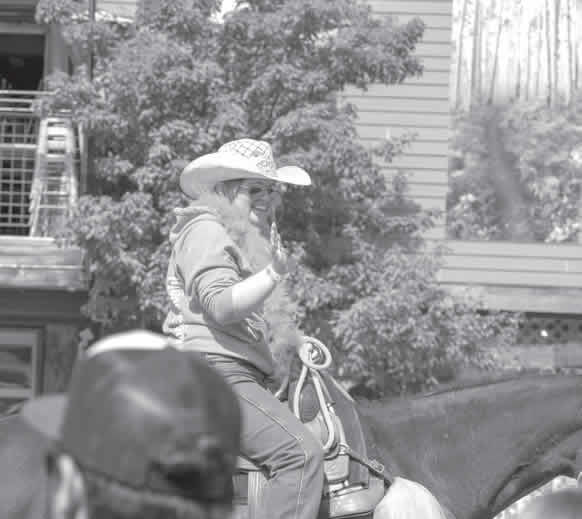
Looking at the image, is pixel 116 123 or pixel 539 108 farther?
pixel 539 108

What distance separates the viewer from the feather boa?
4043 mm

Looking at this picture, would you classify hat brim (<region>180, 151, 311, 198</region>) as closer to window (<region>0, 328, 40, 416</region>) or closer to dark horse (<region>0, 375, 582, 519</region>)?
dark horse (<region>0, 375, 582, 519</region>)

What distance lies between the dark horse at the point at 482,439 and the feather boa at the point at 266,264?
473 millimetres

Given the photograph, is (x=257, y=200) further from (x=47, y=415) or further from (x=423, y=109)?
(x=423, y=109)

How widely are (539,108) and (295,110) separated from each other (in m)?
3.66

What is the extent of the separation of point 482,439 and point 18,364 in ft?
26.3

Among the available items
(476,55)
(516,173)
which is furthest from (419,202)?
(476,55)

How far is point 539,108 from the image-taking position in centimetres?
1141

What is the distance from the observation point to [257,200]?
4270mm

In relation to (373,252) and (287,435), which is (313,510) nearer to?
(287,435)

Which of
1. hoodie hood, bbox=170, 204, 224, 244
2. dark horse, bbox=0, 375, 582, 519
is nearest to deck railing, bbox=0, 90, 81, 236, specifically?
hoodie hood, bbox=170, 204, 224, 244

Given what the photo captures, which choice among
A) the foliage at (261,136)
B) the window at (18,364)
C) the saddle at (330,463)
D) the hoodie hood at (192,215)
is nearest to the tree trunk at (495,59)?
the foliage at (261,136)

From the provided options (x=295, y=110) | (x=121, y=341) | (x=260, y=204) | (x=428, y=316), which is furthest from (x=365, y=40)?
(x=121, y=341)

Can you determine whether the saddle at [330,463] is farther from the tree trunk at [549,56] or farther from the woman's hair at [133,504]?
the tree trunk at [549,56]
